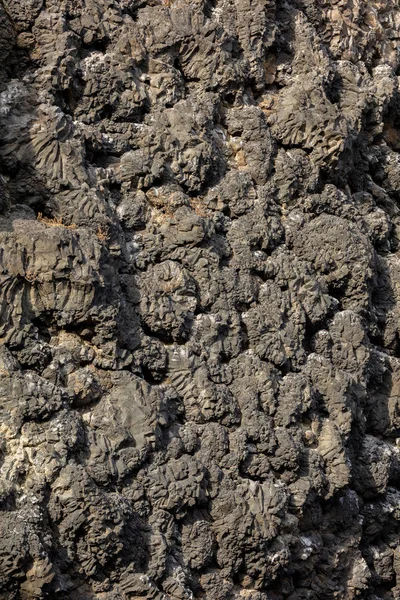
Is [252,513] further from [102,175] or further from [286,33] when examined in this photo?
[286,33]

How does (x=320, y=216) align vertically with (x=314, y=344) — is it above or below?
above

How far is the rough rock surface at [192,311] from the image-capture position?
8797 millimetres

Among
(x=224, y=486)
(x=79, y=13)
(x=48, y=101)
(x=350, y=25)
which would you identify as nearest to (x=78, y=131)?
(x=48, y=101)

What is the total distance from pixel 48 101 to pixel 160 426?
3.55 meters

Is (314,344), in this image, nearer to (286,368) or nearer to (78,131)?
(286,368)

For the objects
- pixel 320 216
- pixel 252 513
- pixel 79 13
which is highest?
pixel 79 13

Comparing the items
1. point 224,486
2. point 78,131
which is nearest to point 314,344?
point 224,486

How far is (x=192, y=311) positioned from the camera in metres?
10.3

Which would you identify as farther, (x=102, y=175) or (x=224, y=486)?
(x=102, y=175)

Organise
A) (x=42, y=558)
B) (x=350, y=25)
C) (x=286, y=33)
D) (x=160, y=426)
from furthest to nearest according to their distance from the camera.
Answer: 1. (x=350, y=25)
2. (x=286, y=33)
3. (x=160, y=426)
4. (x=42, y=558)

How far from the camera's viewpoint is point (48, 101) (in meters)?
10.2

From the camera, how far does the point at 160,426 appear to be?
30.9 feet

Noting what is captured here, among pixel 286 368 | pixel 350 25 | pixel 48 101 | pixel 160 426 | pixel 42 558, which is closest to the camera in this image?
pixel 42 558

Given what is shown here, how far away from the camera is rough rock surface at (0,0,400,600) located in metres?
8.80
